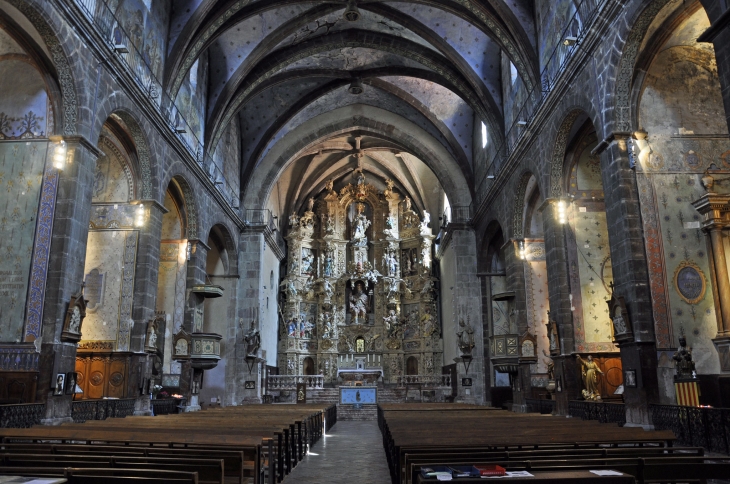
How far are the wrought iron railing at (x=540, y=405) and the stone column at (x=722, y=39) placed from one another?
9.52m

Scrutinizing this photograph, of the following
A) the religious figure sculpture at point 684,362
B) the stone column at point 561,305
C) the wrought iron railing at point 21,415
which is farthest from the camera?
the stone column at point 561,305

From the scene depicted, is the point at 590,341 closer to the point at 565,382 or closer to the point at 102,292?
the point at 565,382

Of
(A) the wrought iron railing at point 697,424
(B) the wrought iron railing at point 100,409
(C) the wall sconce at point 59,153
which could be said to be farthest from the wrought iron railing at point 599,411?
(C) the wall sconce at point 59,153

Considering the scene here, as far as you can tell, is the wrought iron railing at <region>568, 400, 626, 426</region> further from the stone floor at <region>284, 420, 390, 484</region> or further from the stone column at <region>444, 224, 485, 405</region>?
the stone column at <region>444, 224, 485, 405</region>

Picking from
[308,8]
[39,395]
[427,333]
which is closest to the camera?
[39,395]

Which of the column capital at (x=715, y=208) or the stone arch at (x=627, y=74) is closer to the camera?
the stone arch at (x=627, y=74)

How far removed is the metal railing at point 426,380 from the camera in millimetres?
27203

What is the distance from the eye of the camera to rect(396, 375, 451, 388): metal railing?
2720 cm

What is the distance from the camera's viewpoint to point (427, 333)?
30.9 m

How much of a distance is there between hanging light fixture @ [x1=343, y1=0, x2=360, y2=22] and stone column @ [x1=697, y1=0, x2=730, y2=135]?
12.4 meters

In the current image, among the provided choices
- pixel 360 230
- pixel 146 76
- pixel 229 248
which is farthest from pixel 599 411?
pixel 360 230

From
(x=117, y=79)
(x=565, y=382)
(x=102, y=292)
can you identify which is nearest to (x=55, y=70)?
(x=117, y=79)

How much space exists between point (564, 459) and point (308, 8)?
17.3 m

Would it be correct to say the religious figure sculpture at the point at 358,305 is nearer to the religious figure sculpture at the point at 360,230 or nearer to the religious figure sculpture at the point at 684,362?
the religious figure sculpture at the point at 360,230
